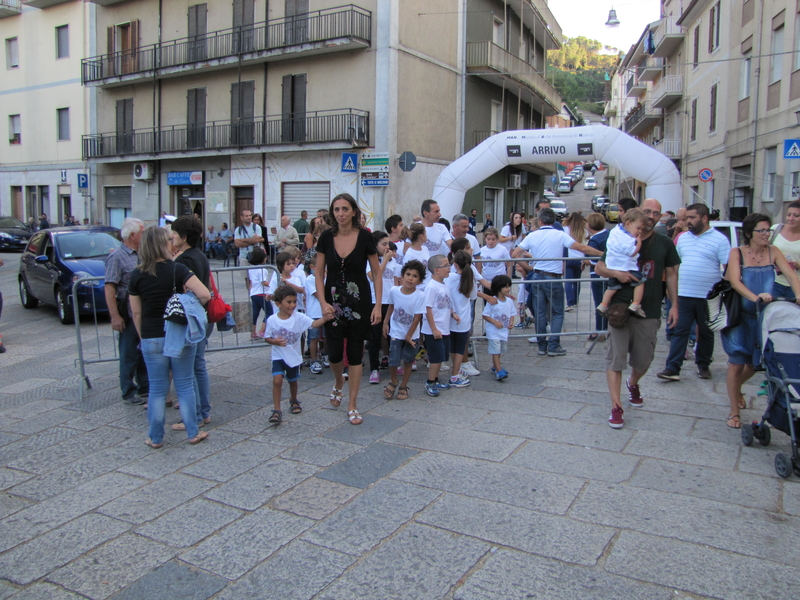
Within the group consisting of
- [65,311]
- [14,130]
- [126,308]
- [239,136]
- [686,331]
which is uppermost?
[14,130]

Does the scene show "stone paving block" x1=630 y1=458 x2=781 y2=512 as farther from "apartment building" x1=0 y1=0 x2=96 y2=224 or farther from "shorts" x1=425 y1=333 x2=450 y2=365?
"apartment building" x1=0 y1=0 x2=96 y2=224

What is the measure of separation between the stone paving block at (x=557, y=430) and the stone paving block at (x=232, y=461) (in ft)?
5.67

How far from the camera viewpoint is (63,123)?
3105 cm

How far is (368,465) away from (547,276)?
4.79m

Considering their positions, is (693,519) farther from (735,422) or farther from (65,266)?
(65,266)

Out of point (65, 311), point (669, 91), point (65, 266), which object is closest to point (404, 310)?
point (65, 311)

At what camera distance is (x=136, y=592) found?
3076 mm

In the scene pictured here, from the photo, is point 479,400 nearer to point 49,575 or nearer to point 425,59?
point 49,575

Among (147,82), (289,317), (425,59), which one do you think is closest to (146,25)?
(147,82)

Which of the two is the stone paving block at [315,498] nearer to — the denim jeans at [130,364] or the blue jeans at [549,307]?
the denim jeans at [130,364]

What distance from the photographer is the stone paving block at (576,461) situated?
14.3 feet

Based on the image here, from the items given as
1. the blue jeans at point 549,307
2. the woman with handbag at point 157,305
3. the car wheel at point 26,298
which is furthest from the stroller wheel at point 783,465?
the car wheel at point 26,298

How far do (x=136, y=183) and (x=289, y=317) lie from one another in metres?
25.9

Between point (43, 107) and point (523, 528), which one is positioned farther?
point (43, 107)
